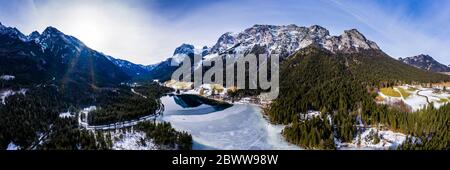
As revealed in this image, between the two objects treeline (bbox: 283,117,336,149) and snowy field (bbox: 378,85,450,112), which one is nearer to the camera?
treeline (bbox: 283,117,336,149)

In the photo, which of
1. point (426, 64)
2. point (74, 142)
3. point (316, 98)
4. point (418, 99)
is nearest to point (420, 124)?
point (418, 99)

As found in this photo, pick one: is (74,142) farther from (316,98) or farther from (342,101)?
(316,98)

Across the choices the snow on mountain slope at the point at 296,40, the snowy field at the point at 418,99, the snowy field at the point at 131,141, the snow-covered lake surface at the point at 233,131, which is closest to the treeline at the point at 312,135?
the snow-covered lake surface at the point at 233,131

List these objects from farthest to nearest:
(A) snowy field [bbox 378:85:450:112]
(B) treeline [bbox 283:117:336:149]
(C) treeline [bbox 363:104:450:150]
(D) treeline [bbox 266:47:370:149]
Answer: (A) snowy field [bbox 378:85:450:112] → (D) treeline [bbox 266:47:370:149] → (B) treeline [bbox 283:117:336:149] → (C) treeline [bbox 363:104:450:150]

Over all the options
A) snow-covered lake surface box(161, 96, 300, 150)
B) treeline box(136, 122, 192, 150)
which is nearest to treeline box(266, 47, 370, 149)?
snow-covered lake surface box(161, 96, 300, 150)

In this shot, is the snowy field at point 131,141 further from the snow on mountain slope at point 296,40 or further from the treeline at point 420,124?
the snow on mountain slope at point 296,40

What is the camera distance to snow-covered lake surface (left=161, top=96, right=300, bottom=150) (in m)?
24.0

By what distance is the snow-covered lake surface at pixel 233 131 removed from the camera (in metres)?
24.0

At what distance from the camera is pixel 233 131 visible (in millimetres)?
29422

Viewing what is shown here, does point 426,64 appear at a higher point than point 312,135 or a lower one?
higher

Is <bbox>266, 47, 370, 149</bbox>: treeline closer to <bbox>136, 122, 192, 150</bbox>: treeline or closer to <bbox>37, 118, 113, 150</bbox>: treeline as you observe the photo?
<bbox>136, 122, 192, 150</bbox>: treeline

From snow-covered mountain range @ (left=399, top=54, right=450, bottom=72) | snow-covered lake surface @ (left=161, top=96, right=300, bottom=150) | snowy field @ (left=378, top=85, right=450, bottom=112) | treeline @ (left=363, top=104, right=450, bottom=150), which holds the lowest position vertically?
snow-covered lake surface @ (left=161, top=96, right=300, bottom=150)

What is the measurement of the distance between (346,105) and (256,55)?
2825 inches
